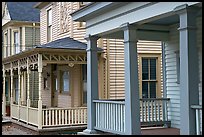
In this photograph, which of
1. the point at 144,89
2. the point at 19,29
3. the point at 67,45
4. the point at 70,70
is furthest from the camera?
the point at 19,29

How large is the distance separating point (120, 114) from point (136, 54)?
178 centimetres

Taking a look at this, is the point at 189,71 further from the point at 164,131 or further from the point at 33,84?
the point at 33,84

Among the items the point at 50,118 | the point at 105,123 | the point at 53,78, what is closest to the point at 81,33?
the point at 53,78

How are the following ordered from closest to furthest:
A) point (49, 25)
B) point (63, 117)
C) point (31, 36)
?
point (63, 117) < point (49, 25) < point (31, 36)

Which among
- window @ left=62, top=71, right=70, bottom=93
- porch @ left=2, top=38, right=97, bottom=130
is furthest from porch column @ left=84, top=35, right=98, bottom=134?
window @ left=62, top=71, right=70, bottom=93

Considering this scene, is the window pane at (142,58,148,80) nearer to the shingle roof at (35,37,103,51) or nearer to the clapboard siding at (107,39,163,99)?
the clapboard siding at (107,39,163,99)

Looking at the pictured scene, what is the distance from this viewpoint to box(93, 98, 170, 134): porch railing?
977 centimetres

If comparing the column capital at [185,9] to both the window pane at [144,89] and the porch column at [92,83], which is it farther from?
the window pane at [144,89]

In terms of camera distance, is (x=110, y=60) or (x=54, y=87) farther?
(x=54, y=87)

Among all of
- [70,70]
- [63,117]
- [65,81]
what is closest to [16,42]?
[65,81]

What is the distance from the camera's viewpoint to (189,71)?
7.12 meters

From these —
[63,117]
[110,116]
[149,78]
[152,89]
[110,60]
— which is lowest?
[63,117]

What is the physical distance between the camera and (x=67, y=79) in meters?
18.4

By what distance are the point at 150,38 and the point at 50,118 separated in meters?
A: 5.78
